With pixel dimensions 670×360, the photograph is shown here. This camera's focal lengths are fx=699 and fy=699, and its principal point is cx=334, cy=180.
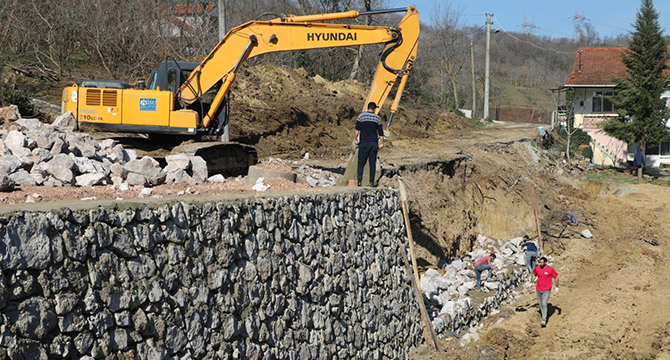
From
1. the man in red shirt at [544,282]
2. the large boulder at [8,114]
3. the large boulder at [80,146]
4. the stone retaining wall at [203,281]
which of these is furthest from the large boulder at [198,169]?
the man in red shirt at [544,282]

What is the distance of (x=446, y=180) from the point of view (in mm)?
19750

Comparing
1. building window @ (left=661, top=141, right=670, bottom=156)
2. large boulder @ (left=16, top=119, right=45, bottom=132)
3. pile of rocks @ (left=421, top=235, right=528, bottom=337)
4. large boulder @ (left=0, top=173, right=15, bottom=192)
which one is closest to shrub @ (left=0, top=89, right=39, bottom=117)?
large boulder @ (left=16, top=119, right=45, bottom=132)

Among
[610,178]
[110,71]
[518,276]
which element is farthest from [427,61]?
[518,276]

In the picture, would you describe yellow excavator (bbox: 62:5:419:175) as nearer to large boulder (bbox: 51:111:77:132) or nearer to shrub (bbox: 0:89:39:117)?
large boulder (bbox: 51:111:77:132)

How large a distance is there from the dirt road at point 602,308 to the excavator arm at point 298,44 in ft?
16.5

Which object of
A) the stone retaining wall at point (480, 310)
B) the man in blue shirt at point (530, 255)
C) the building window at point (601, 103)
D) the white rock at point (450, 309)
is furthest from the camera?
the building window at point (601, 103)

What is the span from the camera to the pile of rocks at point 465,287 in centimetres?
1364

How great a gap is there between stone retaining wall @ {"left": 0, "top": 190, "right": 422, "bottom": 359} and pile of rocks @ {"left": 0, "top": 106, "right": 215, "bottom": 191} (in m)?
2.14

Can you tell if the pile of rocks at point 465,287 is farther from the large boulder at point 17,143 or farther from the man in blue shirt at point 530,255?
the large boulder at point 17,143

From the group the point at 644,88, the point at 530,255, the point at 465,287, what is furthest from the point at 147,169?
the point at 644,88

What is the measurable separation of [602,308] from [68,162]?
1197 centimetres

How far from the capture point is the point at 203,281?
7.05 meters

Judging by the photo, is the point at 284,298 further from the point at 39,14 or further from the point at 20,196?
the point at 39,14

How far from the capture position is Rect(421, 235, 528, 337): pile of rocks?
1364cm
